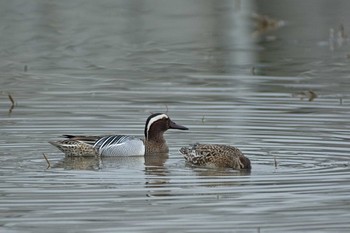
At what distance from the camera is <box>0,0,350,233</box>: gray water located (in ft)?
34.2

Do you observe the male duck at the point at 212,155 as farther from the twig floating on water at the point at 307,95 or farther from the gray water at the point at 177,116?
the twig floating on water at the point at 307,95

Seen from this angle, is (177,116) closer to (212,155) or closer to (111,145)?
(111,145)

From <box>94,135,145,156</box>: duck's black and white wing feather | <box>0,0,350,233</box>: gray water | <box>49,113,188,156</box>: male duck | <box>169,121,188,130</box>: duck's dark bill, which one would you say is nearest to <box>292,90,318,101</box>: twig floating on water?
<box>0,0,350,233</box>: gray water

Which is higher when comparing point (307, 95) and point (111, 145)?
point (307, 95)

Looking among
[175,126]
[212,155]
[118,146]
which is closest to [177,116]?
[175,126]

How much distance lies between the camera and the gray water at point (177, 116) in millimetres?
10438

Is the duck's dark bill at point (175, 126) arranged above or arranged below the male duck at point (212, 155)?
above

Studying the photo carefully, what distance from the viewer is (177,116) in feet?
54.0

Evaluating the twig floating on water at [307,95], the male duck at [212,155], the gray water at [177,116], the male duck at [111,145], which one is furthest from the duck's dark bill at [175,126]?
the twig floating on water at [307,95]

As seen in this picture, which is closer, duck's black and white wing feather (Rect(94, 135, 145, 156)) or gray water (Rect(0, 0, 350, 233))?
gray water (Rect(0, 0, 350, 233))

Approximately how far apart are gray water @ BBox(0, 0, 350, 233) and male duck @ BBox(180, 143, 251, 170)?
0.15 m

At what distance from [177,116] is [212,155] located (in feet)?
10.6

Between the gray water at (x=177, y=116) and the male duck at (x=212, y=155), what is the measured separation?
15 centimetres

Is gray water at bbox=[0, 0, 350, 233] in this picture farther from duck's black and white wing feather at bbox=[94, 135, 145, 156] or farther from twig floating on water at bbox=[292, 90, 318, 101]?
duck's black and white wing feather at bbox=[94, 135, 145, 156]
